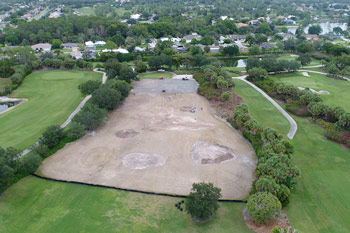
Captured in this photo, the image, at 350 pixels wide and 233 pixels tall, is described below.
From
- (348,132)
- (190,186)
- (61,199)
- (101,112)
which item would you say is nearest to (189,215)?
(190,186)

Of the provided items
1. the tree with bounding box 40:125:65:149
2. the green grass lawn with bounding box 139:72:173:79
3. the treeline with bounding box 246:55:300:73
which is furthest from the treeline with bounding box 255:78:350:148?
the tree with bounding box 40:125:65:149

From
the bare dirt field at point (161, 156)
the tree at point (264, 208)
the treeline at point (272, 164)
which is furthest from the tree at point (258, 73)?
the tree at point (264, 208)

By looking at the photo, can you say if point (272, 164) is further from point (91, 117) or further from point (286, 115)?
point (91, 117)

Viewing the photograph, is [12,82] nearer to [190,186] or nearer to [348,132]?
[190,186]

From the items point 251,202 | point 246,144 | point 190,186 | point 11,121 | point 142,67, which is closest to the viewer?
point 251,202

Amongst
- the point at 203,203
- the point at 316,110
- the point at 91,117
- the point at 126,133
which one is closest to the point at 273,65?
the point at 316,110

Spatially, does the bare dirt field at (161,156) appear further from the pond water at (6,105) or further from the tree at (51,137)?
the pond water at (6,105)
